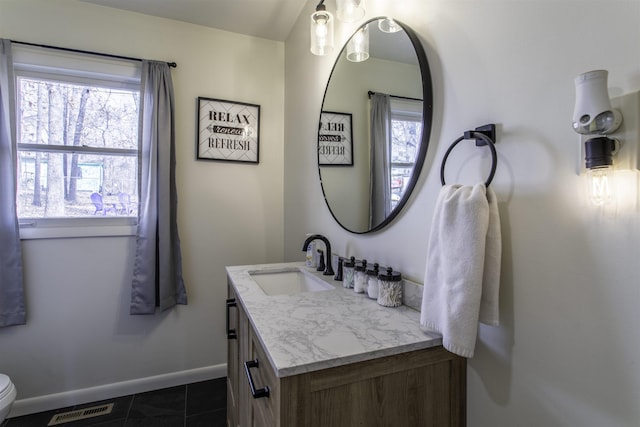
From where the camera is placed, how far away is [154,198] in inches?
82.0

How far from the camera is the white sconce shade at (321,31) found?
1375mm

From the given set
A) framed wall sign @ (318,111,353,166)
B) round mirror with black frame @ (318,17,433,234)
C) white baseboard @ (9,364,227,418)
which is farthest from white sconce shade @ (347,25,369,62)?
white baseboard @ (9,364,227,418)

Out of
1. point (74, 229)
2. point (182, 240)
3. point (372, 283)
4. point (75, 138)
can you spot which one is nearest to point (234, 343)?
point (372, 283)

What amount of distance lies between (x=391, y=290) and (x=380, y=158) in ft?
1.65

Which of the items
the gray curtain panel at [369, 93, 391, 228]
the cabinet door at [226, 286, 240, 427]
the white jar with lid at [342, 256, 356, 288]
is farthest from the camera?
the cabinet door at [226, 286, 240, 427]

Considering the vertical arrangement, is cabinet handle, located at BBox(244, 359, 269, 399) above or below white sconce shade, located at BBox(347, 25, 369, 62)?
below

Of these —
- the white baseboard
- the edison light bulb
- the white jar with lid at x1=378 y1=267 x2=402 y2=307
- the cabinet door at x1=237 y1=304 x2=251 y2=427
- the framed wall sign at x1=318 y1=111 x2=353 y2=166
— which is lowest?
the white baseboard

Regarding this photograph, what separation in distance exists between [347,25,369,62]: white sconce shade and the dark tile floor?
6.88 ft

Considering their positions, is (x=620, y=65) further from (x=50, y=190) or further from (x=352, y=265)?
(x=50, y=190)

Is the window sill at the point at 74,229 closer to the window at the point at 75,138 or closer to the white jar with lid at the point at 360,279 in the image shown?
the window at the point at 75,138

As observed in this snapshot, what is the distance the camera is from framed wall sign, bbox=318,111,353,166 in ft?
4.87

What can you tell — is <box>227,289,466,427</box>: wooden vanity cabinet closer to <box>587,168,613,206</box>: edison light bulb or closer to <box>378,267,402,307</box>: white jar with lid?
<box>378,267,402,307</box>: white jar with lid

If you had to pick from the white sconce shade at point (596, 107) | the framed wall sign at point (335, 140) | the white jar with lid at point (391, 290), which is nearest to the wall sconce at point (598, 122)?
the white sconce shade at point (596, 107)

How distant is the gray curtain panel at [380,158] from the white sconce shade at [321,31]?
361mm
